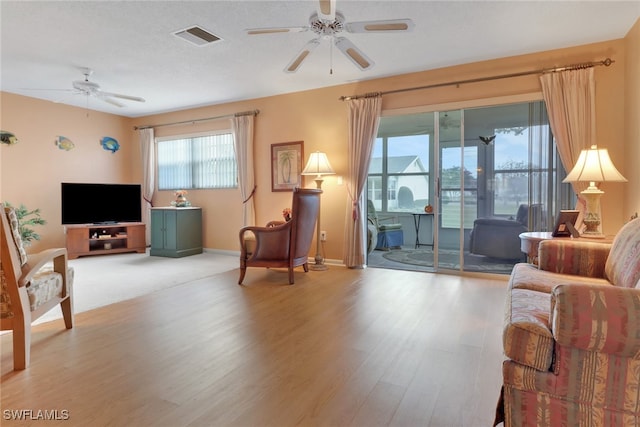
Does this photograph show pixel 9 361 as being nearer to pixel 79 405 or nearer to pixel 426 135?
pixel 79 405

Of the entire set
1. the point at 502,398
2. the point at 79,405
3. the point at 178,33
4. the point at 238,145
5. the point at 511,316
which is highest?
the point at 178,33

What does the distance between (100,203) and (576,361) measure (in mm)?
6923

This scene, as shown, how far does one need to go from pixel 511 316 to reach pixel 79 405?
79.2 inches

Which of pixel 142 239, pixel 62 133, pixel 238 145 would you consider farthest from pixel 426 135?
pixel 62 133

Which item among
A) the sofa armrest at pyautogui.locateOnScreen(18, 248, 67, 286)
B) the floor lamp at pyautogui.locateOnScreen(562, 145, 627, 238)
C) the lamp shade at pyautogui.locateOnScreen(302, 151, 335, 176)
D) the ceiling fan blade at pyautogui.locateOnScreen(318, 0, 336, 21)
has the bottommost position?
the sofa armrest at pyautogui.locateOnScreen(18, 248, 67, 286)

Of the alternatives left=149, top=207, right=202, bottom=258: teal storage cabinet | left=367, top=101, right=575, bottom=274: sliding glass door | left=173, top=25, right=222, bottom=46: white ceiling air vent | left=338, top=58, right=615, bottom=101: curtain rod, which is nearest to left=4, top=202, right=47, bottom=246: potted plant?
left=149, top=207, right=202, bottom=258: teal storage cabinet

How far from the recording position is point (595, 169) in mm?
2828

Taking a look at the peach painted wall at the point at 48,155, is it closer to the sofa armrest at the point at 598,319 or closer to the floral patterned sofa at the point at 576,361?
the floral patterned sofa at the point at 576,361

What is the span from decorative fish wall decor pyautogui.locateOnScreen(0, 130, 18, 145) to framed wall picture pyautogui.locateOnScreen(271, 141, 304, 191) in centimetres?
402

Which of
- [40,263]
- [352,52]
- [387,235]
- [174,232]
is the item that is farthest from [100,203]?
[352,52]

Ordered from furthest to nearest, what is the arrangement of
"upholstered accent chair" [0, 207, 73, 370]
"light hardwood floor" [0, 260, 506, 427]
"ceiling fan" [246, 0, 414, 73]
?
"ceiling fan" [246, 0, 414, 73] → "upholstered accent chair" [0, 207, 73, 370] → "light hardwood floor" [0, 260, 506, 427]

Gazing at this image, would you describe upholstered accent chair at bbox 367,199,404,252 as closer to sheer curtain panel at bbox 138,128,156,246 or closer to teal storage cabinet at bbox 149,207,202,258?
teal storage cabinet at bbox 149,207,202,258

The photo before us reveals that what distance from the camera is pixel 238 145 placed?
5.78m

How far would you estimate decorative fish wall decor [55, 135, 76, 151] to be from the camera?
589 cm
